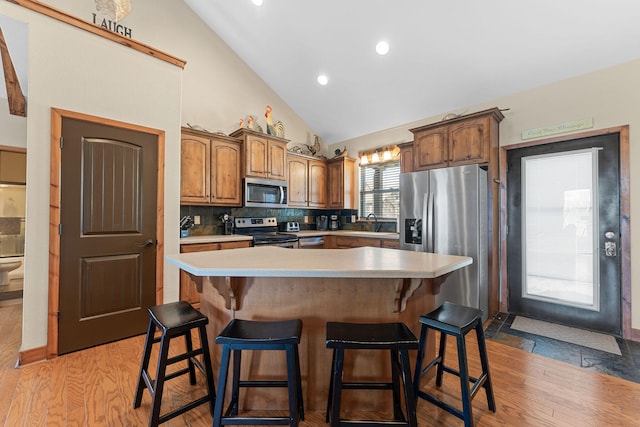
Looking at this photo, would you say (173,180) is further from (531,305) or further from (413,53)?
(531,305)

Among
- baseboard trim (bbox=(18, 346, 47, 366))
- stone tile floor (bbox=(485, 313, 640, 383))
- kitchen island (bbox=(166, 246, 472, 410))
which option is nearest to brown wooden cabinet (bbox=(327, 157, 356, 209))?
stone tile floor (bbox=(485, 313, 640, 383))

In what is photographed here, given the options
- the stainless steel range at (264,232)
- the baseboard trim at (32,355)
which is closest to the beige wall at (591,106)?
the stainless steel range at (264,232)

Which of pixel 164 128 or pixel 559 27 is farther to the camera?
pixel 164 128

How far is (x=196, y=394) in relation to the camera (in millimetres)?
1908

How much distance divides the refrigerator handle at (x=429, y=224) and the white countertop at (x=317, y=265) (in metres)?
1.53

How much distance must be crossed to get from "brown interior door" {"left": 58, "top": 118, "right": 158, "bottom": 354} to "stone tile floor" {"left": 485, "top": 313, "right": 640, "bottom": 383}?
3.53 metres

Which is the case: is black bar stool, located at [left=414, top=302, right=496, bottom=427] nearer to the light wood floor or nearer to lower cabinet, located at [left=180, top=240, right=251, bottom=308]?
the light wood floor

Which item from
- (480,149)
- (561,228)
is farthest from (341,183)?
(561,228)

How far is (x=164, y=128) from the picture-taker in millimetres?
3002

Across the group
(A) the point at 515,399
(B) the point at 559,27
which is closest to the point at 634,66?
(B) the point at 559,27

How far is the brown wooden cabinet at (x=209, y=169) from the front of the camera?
145 inches

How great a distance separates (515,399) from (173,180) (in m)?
3.45

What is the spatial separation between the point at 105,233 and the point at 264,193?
219cm

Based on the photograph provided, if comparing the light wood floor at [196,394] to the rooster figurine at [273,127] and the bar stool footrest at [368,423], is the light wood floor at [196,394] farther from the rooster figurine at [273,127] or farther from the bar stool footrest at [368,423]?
the rooster figurine at [273,127]
